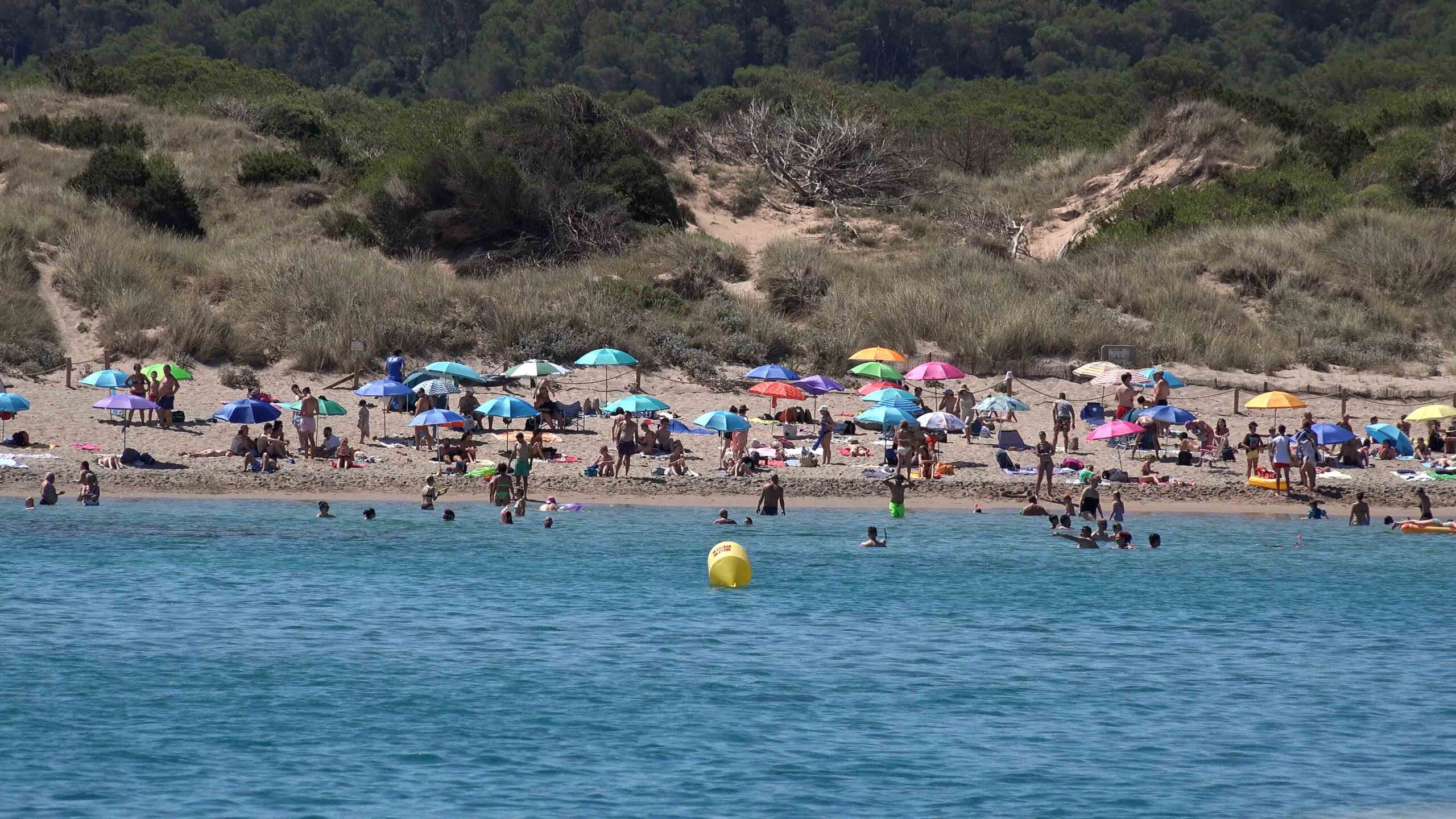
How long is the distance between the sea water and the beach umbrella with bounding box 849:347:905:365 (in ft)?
23.4

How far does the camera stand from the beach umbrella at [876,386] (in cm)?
3341

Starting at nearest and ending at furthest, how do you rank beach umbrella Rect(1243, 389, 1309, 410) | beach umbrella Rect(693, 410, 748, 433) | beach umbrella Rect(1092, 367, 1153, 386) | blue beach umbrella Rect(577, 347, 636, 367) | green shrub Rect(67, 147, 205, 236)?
beach umbrella Rect(693, 410, 748, 433), beach umbrella Rect(1243, 389, 1309, 410), blue beach umbrella Rect(577, 347, 636, 367), beach umbrella Rect(1092, 367, 1153, 386), green shrub Rect(67, 147, 205, 236)

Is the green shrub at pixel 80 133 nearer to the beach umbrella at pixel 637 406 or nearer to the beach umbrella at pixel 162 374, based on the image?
the beach umbrella at pixel 162 374

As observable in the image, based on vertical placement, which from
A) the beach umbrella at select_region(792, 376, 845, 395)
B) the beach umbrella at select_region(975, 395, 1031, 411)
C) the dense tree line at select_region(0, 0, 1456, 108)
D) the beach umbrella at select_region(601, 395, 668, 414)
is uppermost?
the dense tree line at select_region(0, 0, 1456, 108)

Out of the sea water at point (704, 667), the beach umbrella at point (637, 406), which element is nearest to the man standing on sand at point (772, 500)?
the sea water at point (704, 667)

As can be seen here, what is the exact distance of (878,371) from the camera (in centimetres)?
3388

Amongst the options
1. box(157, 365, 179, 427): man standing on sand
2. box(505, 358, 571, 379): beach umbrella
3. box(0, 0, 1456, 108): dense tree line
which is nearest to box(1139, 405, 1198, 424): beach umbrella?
box(505, 358, 571, 379): beach umbrella

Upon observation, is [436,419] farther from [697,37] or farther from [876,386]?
[697,37]

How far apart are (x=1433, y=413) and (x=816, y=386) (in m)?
11.6

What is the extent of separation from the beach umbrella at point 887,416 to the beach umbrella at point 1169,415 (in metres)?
4.28

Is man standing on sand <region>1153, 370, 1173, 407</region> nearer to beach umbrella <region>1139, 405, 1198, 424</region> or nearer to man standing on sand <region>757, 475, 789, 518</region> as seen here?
beach umbrella <region>1139, 405, 1198, 424</region>

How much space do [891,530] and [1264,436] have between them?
9459 mm

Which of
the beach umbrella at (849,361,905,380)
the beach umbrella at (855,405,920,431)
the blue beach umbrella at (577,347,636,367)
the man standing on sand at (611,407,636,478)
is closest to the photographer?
the man standing on sand at (611,407,636,478)

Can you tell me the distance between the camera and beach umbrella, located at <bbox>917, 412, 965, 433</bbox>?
3102 cm
